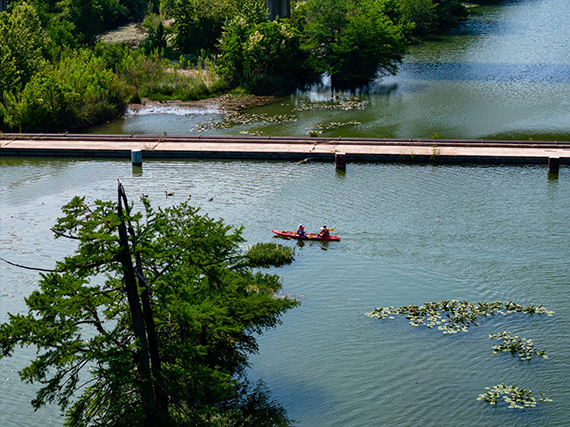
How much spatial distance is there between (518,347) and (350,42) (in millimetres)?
41226

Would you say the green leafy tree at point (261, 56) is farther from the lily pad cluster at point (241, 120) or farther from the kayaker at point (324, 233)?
the kayaker at point (324, 233)

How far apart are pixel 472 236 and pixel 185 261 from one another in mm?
18289

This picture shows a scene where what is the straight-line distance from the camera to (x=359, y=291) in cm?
2984

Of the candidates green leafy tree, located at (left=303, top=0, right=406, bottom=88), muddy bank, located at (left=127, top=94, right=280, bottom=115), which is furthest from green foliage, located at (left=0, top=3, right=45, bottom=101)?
green leafy tree, located at (left=303, top=0, right=406, bottom=88)

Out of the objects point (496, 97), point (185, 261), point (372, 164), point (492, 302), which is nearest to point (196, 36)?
point (496, 97)

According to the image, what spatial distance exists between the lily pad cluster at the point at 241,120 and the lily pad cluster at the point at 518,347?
31812 millimetres

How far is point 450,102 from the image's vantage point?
58406mm

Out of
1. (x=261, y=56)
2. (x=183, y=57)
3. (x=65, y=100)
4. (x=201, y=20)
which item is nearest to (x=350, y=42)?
(x=261, y=56)

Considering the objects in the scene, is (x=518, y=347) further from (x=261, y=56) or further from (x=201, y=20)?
(x=201, y=20)

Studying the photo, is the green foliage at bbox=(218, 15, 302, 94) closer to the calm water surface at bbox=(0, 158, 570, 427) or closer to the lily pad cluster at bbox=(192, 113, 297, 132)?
the lily pad cluster at bbox=(192, 113, 297, 132)

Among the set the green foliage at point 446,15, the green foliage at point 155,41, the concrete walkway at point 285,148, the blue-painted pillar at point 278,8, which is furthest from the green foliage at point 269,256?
the green foliage at point 446,15

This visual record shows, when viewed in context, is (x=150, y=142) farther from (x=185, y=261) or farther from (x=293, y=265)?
(x=185, y=261)

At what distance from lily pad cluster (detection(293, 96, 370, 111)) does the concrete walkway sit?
10824 millimetres

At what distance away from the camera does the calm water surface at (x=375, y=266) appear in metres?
23.8
